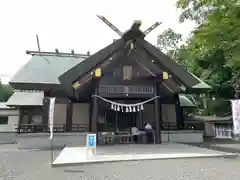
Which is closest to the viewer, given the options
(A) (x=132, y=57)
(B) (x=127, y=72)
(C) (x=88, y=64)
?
(C) (x=88, y=64)

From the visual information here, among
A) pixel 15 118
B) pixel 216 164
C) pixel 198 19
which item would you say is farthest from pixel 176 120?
pixel 15 118

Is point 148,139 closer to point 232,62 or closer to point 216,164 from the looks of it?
point 216,164

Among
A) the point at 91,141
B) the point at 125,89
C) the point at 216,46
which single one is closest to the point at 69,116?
the point at 125,89

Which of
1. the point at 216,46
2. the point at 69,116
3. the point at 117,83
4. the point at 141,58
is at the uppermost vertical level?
the point at 141,58

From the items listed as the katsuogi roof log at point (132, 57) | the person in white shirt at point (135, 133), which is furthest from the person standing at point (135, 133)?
the katsuogi roof log at point (132, 57)

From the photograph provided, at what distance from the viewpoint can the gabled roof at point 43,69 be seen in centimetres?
1283

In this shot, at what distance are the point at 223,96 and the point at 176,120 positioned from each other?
869cm

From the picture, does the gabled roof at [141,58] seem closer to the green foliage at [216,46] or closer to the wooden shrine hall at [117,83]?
the wooden shrine hall at [117,83]

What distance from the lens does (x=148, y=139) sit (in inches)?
436

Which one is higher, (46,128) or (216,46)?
(216,46)

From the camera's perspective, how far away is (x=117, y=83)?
36.1 feet

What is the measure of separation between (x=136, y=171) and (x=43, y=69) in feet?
37.0

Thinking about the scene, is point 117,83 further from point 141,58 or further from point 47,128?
point 47,128

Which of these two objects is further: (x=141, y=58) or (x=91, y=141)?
(x=141, y=58)
